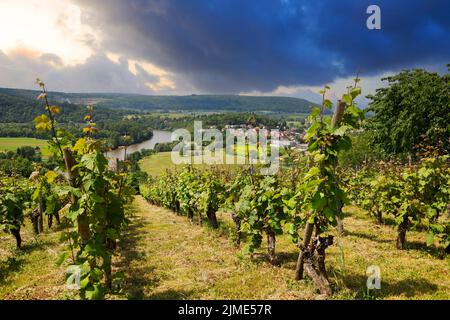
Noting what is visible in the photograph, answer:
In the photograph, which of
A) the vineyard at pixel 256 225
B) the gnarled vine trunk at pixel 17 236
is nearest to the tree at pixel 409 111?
the vineyard at pixel 256 225

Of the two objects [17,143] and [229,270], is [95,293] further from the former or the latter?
[17,143]

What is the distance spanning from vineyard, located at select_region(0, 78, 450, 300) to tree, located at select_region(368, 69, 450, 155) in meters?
20.9

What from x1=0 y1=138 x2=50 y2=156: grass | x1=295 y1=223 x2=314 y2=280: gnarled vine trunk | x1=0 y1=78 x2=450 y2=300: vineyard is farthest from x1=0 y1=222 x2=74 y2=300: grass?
x1=0 y1=138 x2=50 y2=156: grass

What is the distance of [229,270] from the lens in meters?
12.8

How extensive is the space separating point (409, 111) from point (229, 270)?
3715cm

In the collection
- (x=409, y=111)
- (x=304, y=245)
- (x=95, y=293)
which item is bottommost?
(x=95, y=293)

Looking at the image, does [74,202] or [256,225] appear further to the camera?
[256,225]

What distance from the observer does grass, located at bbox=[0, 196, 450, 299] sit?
10328 mm

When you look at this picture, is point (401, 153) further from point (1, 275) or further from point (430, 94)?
point (1, 275)

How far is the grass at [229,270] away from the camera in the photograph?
33.9 feet

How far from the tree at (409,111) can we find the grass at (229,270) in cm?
2415

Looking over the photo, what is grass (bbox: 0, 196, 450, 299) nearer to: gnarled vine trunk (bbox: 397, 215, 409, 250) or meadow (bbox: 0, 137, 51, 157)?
gnarled vine trunk (bbox: 397, 215, 409, 250)

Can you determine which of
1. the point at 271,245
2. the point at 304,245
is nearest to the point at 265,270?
the point at 271,245

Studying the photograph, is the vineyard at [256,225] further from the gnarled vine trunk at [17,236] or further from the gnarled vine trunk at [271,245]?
the gnarled vine trunk at [17,236]
